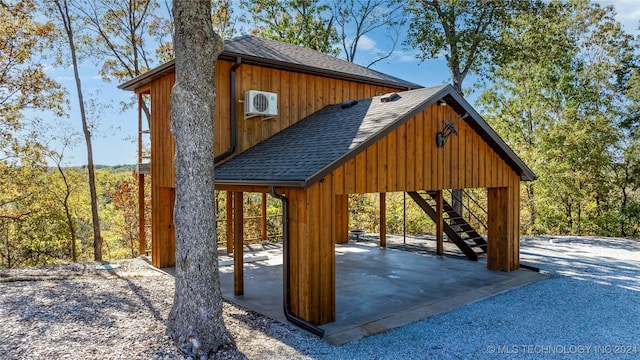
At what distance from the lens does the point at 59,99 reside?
A: 1467cm

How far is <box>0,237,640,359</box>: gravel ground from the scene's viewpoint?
15.3 ft

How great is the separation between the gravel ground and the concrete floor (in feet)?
0.89

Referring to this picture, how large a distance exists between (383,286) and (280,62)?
523 cm

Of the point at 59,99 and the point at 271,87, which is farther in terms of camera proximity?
the point at 59,99

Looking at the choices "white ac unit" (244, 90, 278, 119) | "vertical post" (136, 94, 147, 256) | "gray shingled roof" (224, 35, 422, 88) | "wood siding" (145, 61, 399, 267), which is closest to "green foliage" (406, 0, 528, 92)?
"gray shingled roof" (224, 35, 422, 88)

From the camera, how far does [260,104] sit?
326 inches

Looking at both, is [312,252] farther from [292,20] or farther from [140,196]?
[292,20]

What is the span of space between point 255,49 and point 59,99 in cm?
994

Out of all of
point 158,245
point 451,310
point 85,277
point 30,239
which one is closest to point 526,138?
point 451,310

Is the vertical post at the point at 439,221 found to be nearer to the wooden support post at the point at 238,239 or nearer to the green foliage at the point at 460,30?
the wooden support post at the point at 238,239

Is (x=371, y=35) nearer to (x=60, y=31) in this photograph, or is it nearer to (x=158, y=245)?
(x=60, y=31)

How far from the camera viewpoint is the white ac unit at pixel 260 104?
26.8 ft

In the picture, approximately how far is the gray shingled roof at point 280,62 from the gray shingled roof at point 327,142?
1.25 meters

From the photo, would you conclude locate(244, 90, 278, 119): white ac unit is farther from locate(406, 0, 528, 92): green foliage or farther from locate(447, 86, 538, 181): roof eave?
locate(406, 0, 528, 92): green foliage
